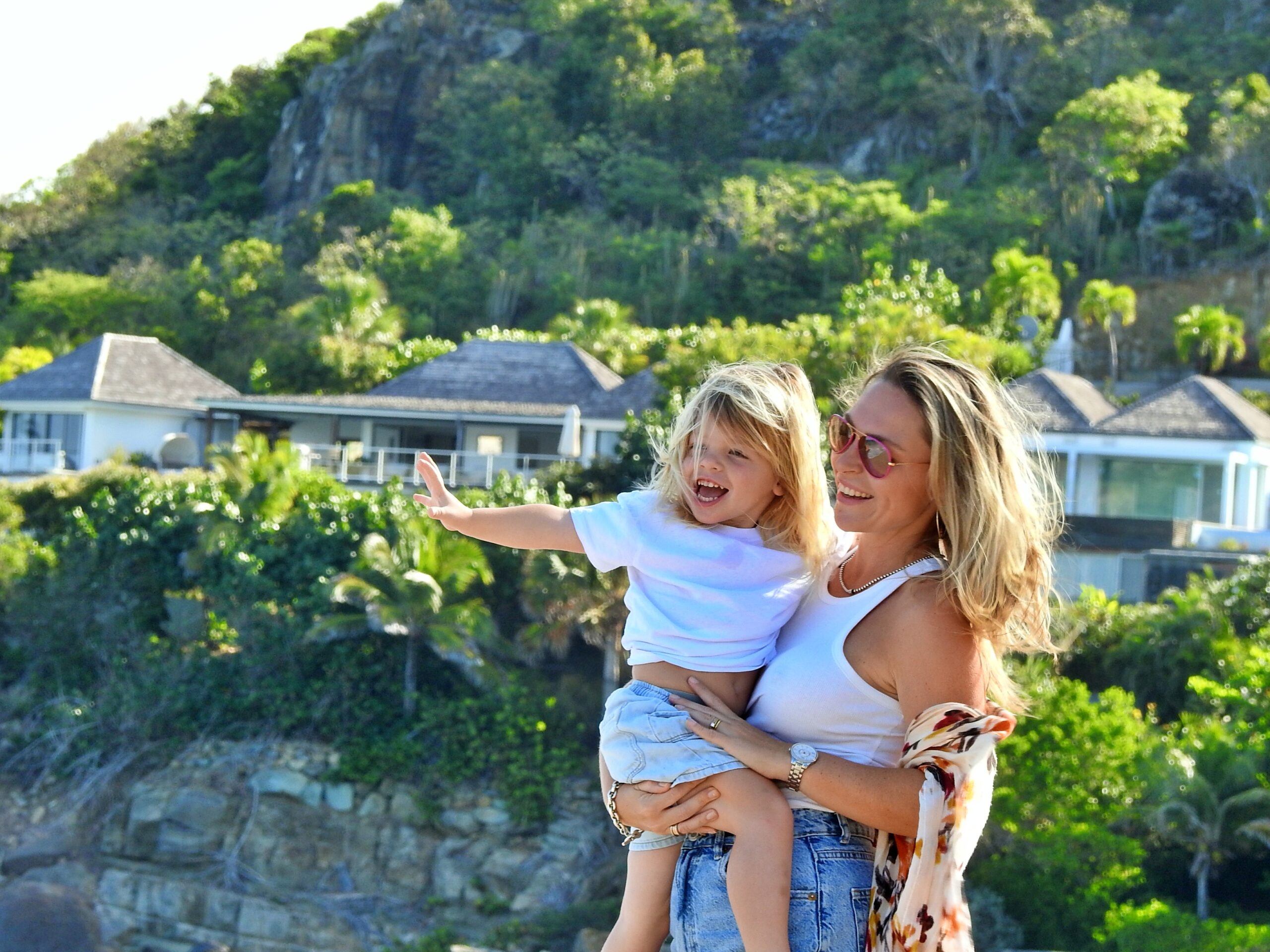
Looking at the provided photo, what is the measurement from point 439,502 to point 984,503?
1311 millimetres

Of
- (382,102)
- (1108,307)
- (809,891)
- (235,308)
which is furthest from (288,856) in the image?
(382,102)

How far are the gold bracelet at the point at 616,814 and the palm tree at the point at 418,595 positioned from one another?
18900mm

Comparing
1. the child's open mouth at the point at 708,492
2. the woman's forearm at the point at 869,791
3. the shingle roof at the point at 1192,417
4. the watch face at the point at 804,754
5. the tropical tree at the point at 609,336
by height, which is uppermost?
the tropical tree at the point at 609,336

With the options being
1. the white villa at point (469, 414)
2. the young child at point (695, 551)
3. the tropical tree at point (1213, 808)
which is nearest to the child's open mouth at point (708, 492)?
the young child at point (695, 551)

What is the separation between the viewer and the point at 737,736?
257cm

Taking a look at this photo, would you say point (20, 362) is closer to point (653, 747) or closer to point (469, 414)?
point (469, 414)

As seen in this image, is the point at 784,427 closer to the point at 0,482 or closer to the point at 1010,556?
the point at 1010,556

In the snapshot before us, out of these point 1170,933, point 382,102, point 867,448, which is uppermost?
point 382,102

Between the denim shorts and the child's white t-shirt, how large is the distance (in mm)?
361

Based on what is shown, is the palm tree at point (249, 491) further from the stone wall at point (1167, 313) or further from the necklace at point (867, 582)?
the stone wall at point (1167, 313)

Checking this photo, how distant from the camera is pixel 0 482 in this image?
27.6m

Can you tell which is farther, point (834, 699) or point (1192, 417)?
point (1192, 417)

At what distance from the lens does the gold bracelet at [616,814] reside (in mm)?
2709

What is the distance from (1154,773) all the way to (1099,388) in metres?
22.5
